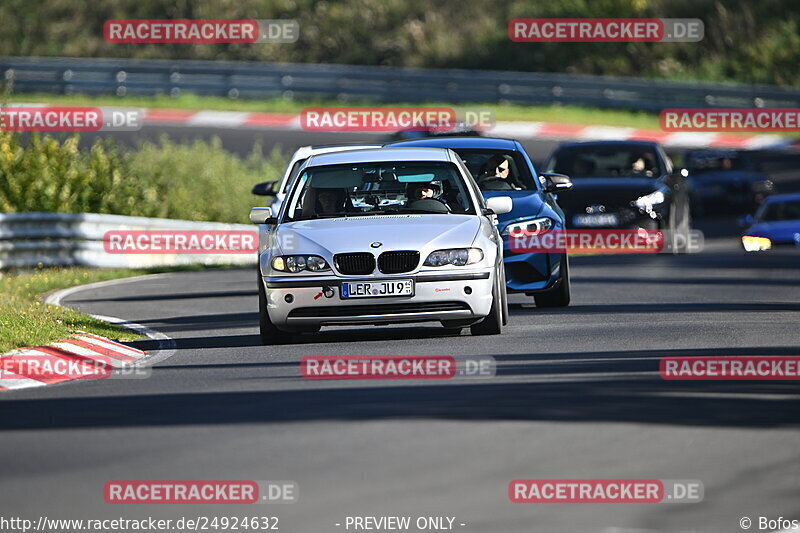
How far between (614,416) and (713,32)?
142 feet

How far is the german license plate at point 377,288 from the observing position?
1262 cm

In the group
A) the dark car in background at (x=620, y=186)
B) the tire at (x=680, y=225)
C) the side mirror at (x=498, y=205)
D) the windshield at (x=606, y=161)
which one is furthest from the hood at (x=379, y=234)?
the tire at (x=680, y=225)

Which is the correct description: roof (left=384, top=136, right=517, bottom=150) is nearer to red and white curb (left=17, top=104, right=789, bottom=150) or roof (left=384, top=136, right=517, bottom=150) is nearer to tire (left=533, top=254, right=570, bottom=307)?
tire (left=533, top=254, right=570, bottom=307)

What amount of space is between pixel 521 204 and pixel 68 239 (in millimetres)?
11242

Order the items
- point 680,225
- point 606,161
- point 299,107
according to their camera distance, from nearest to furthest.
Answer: point 606,161 < point 680,225 < point 299,107

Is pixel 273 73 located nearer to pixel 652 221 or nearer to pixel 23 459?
pixel 652 221

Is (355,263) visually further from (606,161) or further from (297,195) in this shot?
(606,161)

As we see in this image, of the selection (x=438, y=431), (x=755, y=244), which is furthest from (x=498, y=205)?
(x=755, y=244)

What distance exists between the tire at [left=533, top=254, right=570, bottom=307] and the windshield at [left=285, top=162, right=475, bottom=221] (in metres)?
2.51

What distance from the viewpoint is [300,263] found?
12.8m

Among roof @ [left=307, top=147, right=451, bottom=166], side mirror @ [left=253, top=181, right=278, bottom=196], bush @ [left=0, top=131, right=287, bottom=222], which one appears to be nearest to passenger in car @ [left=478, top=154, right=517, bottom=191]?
roof @ [left=307, top=147, right=451, bottom=166]

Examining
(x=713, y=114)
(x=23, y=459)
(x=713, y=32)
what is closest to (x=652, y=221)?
(x=23, y=459)

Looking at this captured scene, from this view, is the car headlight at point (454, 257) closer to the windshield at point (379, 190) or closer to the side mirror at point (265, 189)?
the windshield at point (379, 190)

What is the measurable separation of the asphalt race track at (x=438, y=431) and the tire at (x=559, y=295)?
2.16 m
